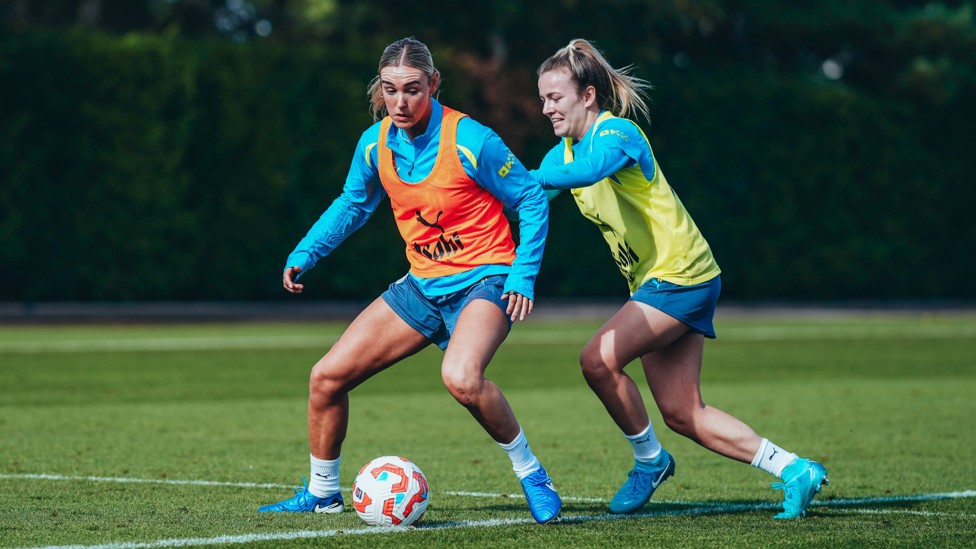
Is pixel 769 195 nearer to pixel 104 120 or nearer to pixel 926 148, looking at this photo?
pixel 926 148

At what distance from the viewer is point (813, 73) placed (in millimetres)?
42312

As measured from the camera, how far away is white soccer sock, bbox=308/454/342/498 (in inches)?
284

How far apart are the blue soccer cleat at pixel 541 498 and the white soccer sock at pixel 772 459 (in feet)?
3.44

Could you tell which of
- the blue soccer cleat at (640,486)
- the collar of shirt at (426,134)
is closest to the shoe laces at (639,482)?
the blue soccer cleat at (640,486)

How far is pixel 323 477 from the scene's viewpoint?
7.22 m

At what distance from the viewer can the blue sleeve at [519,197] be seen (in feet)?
22.1

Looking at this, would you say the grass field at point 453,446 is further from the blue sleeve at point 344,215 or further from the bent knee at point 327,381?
the blue sleeve at point 344,215

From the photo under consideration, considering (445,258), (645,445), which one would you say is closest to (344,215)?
(445,258)

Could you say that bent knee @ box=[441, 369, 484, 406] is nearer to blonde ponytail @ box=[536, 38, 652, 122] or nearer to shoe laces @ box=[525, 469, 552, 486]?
shoe laces @ box=[525, 469, 552, 486]

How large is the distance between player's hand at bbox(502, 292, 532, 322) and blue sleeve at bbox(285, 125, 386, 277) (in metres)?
0.92

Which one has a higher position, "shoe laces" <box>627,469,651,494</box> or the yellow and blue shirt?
the yellow and blue shirt

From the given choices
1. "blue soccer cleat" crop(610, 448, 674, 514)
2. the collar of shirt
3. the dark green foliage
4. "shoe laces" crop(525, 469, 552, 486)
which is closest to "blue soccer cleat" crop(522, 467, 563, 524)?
"shoe laces" crop(525, 469, 552, 486)

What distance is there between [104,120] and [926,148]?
19.9 m

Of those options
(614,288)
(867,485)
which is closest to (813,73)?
(614,288)
